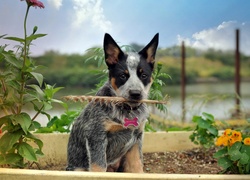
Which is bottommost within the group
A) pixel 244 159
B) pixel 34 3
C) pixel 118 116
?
pixel 244 159

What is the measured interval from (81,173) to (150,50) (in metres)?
0.83

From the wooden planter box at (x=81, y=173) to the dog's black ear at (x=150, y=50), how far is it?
0.70m

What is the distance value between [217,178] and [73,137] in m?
1.00

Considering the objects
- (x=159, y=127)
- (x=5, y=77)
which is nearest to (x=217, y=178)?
(x=5, y=77)

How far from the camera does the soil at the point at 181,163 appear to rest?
363 centimetres

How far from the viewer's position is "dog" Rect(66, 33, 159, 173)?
270 cm

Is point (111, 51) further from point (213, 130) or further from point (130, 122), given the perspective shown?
point (213, 130)

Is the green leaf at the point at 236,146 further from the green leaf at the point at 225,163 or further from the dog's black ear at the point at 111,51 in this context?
the dog's black ear at the point at 111,51

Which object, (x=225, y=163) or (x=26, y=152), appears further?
(x=225, y=163)

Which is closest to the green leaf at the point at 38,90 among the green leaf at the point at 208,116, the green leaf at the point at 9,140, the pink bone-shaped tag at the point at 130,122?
the green leaf at the point at 9,140

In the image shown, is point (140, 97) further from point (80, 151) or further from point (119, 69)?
point (80, 151)

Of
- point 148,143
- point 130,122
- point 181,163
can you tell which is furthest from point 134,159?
point 148,143

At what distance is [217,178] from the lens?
2.58m

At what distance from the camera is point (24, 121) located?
2.80m
